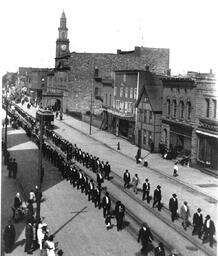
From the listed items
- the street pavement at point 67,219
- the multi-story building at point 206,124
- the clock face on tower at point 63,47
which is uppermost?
the clock face on tower at point 63,47

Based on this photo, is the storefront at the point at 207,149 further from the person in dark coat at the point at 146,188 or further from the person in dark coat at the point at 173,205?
the person in dark coat at the point at 173,205

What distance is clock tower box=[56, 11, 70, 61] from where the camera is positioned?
106625mm

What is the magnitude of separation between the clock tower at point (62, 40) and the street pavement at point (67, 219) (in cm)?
7643

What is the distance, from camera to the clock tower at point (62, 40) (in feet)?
350

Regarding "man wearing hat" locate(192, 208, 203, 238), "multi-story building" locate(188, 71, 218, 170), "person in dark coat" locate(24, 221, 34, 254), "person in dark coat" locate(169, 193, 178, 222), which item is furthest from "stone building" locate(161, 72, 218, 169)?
"person in dark coat" locate(24, 221, 34, 254)

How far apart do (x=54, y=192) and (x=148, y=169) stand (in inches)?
455

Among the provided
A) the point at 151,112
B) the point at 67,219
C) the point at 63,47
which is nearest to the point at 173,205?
the point at 67,219

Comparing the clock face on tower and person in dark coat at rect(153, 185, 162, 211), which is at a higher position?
the clock face on tower

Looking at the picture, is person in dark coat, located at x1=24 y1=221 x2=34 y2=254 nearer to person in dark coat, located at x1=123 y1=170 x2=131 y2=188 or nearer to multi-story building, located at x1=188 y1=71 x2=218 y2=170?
person in dark coat, located at x1=123 y1=170 x2=131 y2=188

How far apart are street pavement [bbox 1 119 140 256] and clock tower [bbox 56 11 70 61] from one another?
76431 millimetres

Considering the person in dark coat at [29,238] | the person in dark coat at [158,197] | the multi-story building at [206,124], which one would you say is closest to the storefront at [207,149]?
the multi-story building at [206,124]

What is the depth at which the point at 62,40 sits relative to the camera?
107 meters

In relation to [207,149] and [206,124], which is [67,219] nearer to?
[207,149]

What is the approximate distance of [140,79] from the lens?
53.8m
